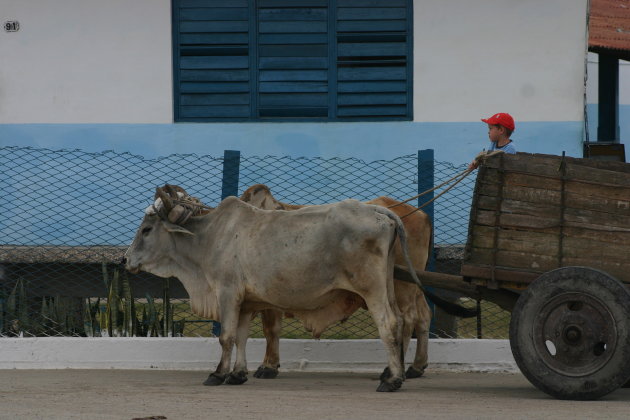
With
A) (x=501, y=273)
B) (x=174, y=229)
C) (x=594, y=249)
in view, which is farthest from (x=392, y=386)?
(x=174, y=229)

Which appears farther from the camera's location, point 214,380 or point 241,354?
point 241,354

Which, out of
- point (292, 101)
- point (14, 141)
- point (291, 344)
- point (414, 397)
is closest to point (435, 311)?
point (291, 344)

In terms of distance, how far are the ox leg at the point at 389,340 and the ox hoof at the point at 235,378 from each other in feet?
4.02

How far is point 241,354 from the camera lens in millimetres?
9062

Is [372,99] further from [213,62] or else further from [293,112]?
[213,62]

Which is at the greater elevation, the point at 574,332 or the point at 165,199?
the point at 165,199

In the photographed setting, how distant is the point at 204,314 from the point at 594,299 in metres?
3.38

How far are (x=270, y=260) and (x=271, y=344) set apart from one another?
4.07ft

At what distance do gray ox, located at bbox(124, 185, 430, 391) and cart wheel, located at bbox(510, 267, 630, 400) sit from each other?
3.97 feet

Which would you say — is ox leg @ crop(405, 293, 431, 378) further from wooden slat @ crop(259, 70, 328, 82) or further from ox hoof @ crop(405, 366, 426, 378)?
wooden slat @ crop(259, 70, 328, 82)

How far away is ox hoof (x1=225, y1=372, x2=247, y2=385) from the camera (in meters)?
8.94

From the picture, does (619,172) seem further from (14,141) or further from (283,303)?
(14,141)

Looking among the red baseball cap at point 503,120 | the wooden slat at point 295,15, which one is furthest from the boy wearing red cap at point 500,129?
the wooden slat at point 295,15

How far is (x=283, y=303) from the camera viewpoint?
8.80 m
